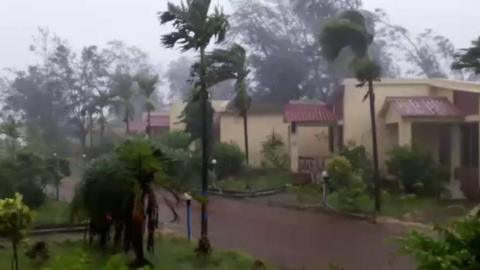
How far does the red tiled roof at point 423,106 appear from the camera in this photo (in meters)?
24.7

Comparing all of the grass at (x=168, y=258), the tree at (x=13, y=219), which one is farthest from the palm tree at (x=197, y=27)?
the tree at (x=13, y=219)

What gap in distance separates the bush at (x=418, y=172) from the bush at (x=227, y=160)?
8407 millimetres

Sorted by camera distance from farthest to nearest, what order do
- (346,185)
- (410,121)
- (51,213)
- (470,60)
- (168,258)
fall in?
(410,121) → (346,185) → (51,213) → (470,60) → (168,258)

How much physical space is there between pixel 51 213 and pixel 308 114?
45.0ft

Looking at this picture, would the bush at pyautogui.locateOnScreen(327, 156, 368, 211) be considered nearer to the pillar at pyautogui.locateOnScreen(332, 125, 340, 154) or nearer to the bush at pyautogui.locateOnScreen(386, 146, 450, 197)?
the bush at pyautogui.locateOnScreen(386, 146, 450, 197)

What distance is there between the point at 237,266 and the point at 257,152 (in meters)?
23.6

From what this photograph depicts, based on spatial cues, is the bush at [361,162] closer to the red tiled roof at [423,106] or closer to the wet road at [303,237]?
the red tiled roof at [423,106]

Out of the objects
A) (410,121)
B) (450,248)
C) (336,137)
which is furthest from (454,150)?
(450,248)

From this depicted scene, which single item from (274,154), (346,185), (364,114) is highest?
(364,114)

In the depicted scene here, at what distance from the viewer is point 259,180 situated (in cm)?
2939

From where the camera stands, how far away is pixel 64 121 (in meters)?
51.2

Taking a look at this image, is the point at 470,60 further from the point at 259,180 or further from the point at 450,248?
the point at 259,180

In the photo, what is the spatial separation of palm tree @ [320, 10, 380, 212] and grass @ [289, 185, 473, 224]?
23.8 inches

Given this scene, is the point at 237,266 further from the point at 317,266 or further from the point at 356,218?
the point at 356,218
